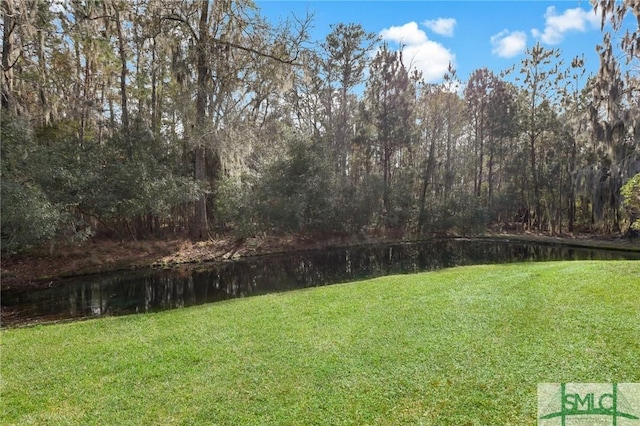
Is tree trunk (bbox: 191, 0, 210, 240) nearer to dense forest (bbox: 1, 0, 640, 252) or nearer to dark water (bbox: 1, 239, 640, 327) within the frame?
dense forest (bbox: 1, 0, 640, 252)

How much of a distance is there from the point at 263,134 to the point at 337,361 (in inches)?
617

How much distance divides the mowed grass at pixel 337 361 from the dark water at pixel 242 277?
2.82 metres

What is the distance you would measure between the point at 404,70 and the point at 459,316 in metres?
20.7

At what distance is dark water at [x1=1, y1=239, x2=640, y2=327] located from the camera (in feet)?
27.0

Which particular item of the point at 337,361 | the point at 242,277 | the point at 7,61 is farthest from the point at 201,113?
the point at 337,361

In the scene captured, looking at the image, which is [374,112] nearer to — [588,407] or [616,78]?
[616,78]

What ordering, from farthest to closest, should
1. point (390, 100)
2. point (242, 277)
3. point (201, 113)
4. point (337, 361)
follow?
point (390, 100)
point (201, 113)
point (242, 277)
point (337, 361)

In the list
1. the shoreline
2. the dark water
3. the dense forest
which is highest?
the dense forest

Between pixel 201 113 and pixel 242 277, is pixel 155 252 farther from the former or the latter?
pixel 201 113

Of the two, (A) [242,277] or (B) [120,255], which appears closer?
(A) [242,277]

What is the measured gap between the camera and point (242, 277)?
1166 cm

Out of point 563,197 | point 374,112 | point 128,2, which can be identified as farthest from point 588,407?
point 563,197

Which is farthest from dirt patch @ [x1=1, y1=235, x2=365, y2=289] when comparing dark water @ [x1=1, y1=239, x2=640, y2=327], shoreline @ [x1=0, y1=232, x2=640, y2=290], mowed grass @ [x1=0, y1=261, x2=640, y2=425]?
mowed grass @ [x1=0, y1=261, x2=640, y2=425]

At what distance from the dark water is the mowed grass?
282 centimetres
